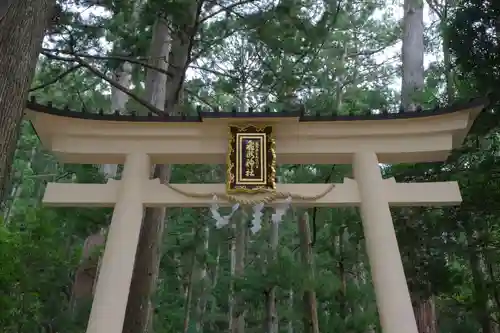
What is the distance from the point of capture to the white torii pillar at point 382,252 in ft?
11.9

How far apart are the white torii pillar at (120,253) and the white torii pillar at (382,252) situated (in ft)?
6.27

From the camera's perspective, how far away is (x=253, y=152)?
4199mm

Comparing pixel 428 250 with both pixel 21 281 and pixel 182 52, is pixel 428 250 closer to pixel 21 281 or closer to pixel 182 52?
pixel 182 52

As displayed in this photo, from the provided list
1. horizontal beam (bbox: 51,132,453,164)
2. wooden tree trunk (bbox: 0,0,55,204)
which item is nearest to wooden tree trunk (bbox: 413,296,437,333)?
horizontal beam (bbox: 51,132,453,164)

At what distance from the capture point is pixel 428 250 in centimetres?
576

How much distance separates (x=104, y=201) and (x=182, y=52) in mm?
2482

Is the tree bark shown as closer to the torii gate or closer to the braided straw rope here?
the torii gate

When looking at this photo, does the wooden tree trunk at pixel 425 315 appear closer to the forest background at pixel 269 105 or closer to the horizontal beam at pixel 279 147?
the forest background at pixel 269 105

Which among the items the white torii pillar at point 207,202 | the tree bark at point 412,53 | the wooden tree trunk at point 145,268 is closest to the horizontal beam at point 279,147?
the white torii pillar at point 207,202

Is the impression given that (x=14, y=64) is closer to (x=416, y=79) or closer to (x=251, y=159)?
(x=251, y=159)

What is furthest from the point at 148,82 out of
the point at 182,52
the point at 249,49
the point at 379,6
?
the point at 379,6

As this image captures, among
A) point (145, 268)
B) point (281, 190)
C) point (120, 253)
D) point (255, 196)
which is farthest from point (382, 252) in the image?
point (145, 268)

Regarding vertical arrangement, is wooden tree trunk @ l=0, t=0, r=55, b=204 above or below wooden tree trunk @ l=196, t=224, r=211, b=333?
below

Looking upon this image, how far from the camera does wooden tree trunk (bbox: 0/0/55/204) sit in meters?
2.88
